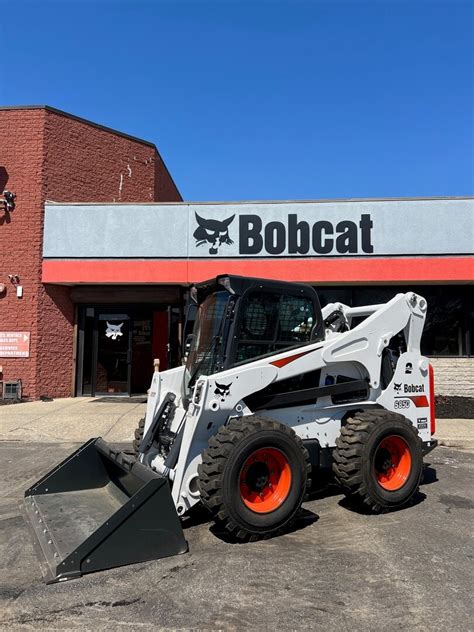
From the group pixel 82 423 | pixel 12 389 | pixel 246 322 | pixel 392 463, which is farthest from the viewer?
pixel 12 389

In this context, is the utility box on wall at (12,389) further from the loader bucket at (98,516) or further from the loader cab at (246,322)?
the loader cab at (246,322)

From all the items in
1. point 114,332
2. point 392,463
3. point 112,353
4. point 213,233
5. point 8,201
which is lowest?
point 392,463

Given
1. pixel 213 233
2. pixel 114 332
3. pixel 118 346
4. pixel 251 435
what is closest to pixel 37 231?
pixel 114 332

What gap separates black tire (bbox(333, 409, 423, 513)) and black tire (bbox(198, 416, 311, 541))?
545mm

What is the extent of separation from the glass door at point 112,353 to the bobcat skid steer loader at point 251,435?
350 inches

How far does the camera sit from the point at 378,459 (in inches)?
209

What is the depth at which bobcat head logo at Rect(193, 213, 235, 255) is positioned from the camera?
1330 cm

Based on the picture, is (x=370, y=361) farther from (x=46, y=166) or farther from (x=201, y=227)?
(x=46, y=166)

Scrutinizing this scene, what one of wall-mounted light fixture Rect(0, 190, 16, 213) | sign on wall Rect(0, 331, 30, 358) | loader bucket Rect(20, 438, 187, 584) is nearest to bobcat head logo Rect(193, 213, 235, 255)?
wall-mounted light fixture Rect(0, 190, 16, 213)

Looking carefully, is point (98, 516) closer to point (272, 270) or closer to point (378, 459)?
point (378, 459)

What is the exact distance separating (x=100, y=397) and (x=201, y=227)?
562 centimetres

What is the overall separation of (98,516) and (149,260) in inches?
371

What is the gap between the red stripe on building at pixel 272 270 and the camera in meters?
12.9

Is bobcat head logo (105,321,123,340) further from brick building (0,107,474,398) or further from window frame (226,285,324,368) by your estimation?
window frame (226,285,324,368)
